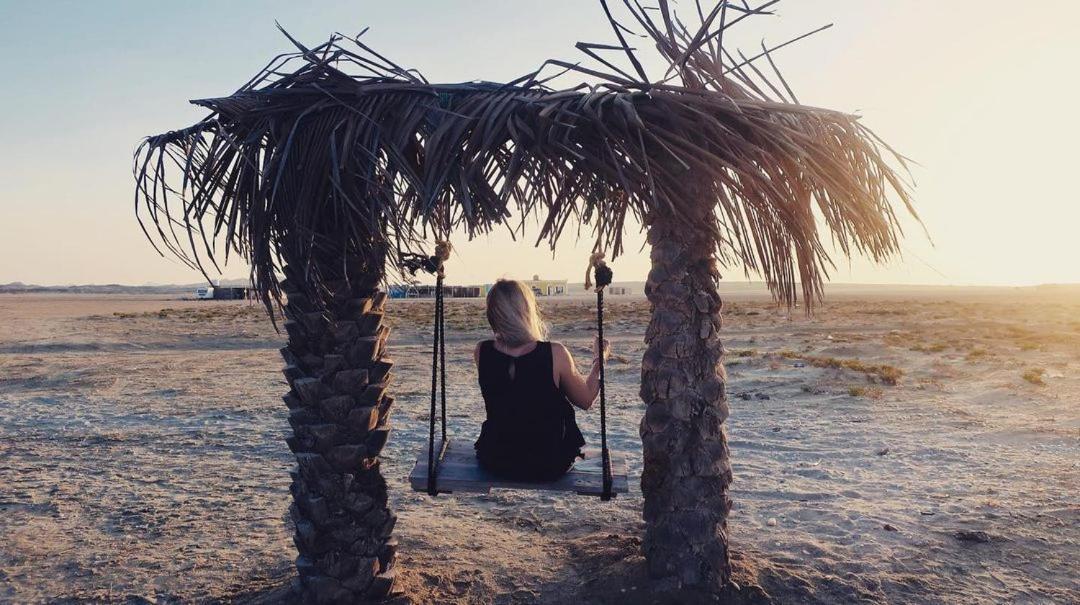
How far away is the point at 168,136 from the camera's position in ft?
13.4

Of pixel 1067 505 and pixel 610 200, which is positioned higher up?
pixel 610 200

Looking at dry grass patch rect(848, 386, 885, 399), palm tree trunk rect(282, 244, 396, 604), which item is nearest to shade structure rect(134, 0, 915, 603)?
palm tree trunk rect(282, 244, 396, 604)

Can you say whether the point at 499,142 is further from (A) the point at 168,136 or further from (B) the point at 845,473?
(B) the point at 845,473

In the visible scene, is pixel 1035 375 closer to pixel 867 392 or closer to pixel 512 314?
pixel 867 392

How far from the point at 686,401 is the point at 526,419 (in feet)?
3.08

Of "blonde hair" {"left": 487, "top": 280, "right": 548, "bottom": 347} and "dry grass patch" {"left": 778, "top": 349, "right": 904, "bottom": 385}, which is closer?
"blonde hair" {"left": 487, "top": 280, "right": 548, "bottom": 347}

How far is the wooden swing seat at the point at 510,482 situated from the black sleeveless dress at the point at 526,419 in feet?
0.23

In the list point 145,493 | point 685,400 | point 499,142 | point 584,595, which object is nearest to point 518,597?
point 584,595

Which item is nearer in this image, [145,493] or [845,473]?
[145,493]

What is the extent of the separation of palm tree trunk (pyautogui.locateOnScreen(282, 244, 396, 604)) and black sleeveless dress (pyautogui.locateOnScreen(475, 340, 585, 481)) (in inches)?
24.8

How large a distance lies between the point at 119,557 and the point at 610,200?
4500mm

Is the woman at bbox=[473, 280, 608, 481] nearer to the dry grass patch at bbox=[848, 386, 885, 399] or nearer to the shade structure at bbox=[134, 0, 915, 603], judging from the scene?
the shade structure at bbox=[134, 0, 915, 603]

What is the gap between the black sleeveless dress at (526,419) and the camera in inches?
174

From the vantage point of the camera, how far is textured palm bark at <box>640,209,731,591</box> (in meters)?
4.25
